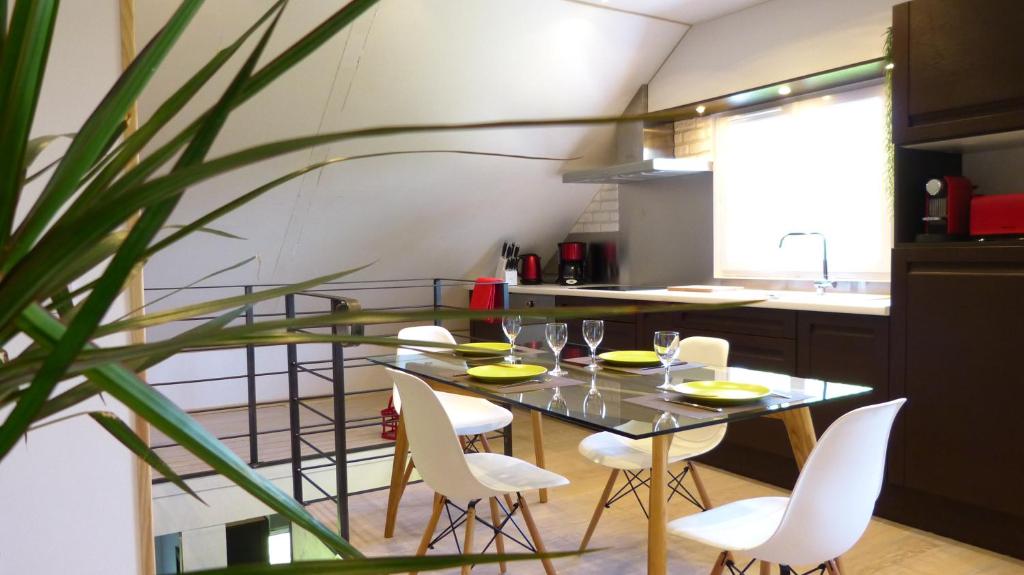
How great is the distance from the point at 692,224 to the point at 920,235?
6.17ft

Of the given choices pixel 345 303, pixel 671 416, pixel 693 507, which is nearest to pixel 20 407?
pixel 671 416

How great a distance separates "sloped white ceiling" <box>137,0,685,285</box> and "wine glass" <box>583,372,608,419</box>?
8.26ft

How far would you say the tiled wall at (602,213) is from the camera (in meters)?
5.68

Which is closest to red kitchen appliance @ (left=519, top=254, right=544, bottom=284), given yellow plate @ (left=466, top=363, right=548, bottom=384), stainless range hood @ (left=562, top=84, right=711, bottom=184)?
stainless range hood @ (left=562, top=84, right=711, bottom=184)

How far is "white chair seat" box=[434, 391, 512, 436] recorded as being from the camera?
3090mm

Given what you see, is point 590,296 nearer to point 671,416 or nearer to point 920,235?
point 920,235

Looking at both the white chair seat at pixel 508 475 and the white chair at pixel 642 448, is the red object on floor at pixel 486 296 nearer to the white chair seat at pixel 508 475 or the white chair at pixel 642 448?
Answer: the white chair at pixel 642 448

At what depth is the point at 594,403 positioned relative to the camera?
207 centimetres

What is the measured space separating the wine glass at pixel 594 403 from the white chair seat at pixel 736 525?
0.32 meters

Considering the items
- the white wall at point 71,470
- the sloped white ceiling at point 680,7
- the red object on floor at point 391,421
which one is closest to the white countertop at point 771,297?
the red object on floor at point 391,421

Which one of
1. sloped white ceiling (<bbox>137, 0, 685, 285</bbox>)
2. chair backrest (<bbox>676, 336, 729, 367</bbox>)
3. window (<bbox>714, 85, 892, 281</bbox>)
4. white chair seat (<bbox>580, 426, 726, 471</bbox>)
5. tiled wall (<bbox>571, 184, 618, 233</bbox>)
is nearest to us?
white chair seat (<bbox>580, 426, 726, 471</bbox>)

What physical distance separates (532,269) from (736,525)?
13.4ft

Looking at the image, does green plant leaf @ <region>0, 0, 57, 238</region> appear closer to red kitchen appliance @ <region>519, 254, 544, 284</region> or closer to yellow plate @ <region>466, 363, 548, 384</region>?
yellow plate @ <region>466, 363, 548, 384</region>

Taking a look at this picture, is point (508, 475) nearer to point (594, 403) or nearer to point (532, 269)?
point (594, 403)
